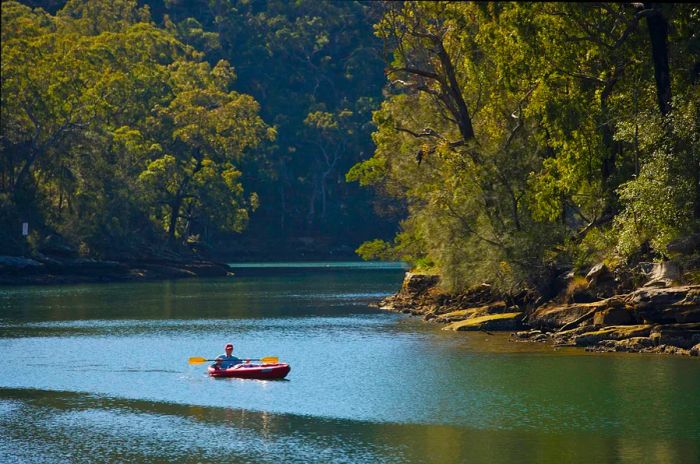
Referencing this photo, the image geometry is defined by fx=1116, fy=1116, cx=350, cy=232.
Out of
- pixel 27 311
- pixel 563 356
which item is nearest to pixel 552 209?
pixel 563 356

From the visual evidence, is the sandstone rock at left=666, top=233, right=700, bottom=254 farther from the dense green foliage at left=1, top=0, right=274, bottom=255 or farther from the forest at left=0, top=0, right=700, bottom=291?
the dense green foliage at left=1, top=0, right=274, bottom=255

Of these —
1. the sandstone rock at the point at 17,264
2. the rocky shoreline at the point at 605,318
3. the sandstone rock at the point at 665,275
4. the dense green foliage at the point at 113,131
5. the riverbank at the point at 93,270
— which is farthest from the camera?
the dense green foliage at the point at 113,131

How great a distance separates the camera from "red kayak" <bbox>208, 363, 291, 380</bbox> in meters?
47.6

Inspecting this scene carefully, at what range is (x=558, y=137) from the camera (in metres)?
57.7

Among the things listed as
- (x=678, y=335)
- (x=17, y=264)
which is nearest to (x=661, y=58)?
(x=678, y=335)

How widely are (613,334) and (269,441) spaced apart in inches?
896

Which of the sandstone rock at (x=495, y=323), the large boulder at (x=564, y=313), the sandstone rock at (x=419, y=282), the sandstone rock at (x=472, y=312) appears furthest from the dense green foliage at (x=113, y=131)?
the large boulder at (x=564, y=313)

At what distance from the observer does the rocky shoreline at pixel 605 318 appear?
49.1 metres

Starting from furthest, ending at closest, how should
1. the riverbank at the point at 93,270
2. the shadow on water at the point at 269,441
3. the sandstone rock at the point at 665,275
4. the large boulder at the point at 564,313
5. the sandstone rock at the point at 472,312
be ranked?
the riverbank at the point at 93,270, the sandstone rock at the point at 472,312, the large boulder at the point at 564,313, the sandstone rock at the point at 665,275, the shadow on water at the point at 269,441

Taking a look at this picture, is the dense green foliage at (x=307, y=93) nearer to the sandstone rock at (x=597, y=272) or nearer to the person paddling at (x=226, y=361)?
the sandstone rock at (x=597, y=272)

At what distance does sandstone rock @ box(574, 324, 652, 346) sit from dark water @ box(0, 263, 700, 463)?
175cm

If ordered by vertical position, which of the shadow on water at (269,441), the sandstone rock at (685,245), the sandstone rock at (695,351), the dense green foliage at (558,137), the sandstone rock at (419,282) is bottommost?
the shadow on water at (269,441)

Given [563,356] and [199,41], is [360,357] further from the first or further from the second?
[199,41]

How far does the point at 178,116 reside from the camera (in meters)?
140
